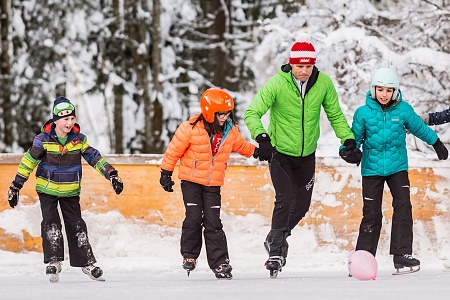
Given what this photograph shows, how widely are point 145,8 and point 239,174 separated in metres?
13.2

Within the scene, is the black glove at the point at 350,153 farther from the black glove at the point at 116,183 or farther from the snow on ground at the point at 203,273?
the black glove at the point at 116,183

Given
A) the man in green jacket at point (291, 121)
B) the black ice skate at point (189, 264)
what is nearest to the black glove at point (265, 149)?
the man in green jacket at point (291, 121)

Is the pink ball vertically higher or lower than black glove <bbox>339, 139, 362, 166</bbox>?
lower

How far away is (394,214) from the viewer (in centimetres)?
782

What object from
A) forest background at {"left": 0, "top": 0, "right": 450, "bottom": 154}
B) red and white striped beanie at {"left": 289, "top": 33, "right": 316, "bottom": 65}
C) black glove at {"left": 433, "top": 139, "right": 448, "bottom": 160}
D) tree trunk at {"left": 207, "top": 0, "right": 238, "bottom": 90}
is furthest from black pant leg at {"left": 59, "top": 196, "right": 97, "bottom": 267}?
tree trunk at {"left": 207, "top": 0, "right": 238, "bottom": 90}

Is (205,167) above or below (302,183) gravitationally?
above

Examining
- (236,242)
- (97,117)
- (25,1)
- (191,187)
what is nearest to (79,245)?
(191,187)

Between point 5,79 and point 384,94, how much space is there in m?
15.5

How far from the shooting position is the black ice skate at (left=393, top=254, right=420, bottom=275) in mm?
7617

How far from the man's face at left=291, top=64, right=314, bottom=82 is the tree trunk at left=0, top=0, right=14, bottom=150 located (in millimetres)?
15085

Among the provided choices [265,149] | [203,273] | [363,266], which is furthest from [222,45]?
[363,266]

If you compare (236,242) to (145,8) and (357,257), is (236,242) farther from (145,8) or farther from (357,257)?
(145,8)

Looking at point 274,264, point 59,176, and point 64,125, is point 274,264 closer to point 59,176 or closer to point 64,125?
point 59,176

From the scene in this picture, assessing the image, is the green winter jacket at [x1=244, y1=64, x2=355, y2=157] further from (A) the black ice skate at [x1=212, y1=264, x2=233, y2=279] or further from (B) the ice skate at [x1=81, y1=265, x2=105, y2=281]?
(B) the ice skate at [x1=81, y1=265, x2=105, y2=281]
